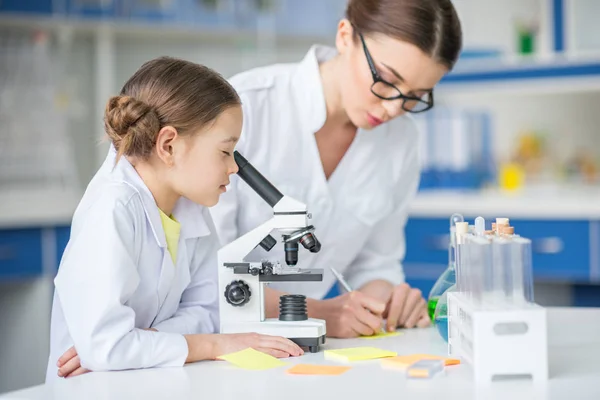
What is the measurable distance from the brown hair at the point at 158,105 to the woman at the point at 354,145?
31cm

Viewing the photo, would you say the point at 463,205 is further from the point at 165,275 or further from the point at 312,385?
the point at 312,385

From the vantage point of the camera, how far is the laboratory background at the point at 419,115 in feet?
11.6

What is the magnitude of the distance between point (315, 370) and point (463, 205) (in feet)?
7.68

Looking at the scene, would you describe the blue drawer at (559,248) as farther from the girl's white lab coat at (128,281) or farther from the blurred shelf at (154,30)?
the girl's white lab coat at (128,281)

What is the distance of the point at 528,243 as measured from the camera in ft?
4.15

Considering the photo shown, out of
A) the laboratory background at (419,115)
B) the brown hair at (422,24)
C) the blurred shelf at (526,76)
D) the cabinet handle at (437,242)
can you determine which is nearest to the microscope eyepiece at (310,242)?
the brown hair at (422,24)

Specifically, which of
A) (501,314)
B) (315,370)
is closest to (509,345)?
(501,314)

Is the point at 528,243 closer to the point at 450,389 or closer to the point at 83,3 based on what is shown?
the point at 450,389

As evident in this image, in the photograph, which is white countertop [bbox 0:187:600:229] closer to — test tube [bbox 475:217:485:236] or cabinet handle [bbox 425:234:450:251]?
cabinet handle [bbox 425:234:450:251]

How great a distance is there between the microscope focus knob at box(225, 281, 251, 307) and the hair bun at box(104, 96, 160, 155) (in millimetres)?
297

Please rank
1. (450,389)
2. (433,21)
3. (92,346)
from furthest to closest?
1. (433,21)
2. (92,346)
3. (450,389)

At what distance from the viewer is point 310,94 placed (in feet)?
6.51

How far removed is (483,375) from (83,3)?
10.0 feet

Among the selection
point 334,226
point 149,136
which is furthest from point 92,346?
point 334,226
